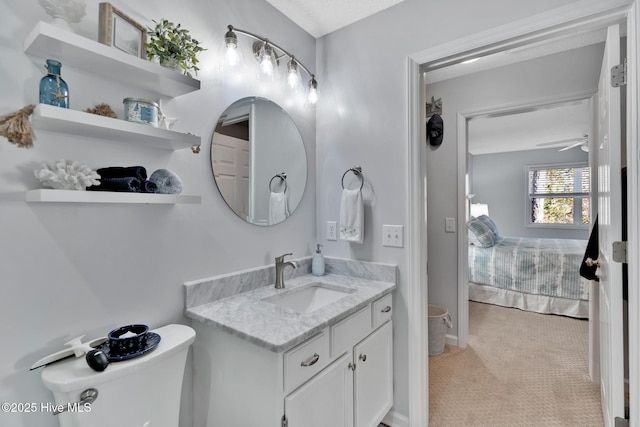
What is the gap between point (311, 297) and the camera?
5.79 ft

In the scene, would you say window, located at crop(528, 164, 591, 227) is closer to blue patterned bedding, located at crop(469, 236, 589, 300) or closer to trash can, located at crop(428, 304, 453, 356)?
blue patterned bedding, located at crop(469, 236, 589, 300)

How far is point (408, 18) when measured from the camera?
1.71 metres

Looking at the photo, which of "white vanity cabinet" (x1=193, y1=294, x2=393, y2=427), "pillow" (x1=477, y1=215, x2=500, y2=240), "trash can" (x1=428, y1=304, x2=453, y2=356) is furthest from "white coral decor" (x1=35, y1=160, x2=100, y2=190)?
"pillow" (x1=477, y1=215, x2=500, y2=240)

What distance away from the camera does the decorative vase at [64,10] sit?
3.02 feet

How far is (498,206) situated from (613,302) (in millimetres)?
6324

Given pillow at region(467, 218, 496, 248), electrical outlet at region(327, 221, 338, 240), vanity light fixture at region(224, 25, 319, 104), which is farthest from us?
pillow at region(467, 218, 496, 248)

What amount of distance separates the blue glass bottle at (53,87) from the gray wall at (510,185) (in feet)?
25.4

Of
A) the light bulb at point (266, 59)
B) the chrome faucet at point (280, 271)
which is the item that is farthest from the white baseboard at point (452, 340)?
the light bulb at point (266, 59)

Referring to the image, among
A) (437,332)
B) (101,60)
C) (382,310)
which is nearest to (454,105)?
(437,332)

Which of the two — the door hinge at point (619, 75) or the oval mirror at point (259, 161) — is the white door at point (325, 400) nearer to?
the oval mirror at point (259, 161)

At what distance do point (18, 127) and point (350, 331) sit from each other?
1364 mm

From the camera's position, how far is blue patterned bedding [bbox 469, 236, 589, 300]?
11.3 ft

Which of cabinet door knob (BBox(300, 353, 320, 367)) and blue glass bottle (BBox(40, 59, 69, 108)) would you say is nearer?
blue glass bottle (BBox(40, 59, 69, 108))

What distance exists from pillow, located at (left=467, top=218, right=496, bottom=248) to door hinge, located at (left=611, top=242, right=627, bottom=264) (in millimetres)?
2792
